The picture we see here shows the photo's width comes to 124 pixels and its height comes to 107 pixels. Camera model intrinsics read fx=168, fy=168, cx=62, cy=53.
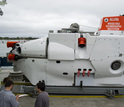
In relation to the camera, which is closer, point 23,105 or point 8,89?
point 8,89

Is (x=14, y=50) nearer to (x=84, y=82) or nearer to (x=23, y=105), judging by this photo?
(x=23, y=105)

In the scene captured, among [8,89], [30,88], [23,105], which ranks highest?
[8,89]

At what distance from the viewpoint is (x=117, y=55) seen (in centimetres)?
520

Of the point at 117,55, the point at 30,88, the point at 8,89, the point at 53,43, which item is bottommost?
the point at 30,88

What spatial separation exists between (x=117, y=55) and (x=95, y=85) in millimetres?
1228

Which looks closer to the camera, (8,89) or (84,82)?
(8,89)

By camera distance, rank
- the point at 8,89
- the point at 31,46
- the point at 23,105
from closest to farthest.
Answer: the point at 8,89
the point at 23,105
the point at 31,46

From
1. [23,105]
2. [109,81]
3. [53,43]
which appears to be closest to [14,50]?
[53,43]

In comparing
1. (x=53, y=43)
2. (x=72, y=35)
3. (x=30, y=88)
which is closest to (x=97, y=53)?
(x=72, y=35)

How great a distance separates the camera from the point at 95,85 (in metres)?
5.57

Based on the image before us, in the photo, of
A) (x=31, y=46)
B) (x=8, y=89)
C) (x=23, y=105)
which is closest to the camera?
(x=8, y=89)

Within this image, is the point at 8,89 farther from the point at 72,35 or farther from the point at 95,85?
the point at 95,85

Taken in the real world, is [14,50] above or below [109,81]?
above

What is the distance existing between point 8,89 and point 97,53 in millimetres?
3176
